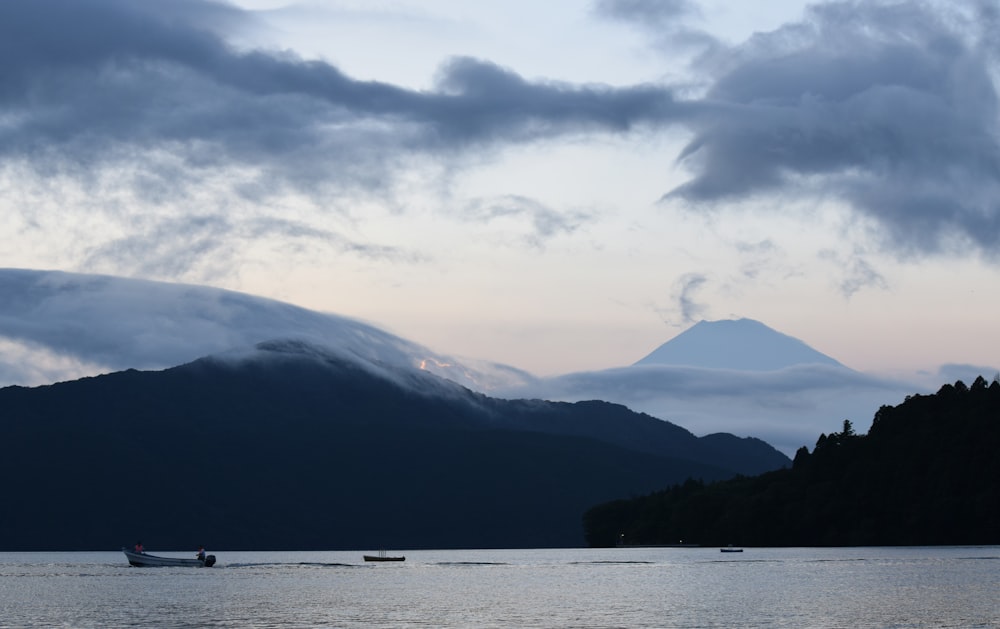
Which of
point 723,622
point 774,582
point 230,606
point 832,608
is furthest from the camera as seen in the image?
point 774,582

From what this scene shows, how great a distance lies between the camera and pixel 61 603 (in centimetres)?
17838

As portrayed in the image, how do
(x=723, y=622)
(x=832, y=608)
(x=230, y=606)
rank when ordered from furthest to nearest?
(x=230, y=606) < (x=832, y=608) < (x=723, y=622)

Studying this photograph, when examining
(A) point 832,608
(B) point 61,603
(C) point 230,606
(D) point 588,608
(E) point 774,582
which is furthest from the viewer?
(E) point 774,582

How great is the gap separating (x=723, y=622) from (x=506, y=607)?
1390 inches

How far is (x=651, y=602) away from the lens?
6506 inches

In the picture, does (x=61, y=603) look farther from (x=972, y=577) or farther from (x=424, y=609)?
(x=972, y=577)

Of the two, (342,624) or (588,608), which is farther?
(588,608)

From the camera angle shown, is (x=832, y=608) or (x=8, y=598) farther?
(x=8, y=598)

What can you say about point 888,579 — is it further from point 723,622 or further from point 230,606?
point 230,606

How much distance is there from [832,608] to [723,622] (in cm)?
1906

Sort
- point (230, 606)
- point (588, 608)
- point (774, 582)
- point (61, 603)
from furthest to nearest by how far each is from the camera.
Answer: point (774, 582) < point (61, 603) < point (230, 606) < point (588, 608)

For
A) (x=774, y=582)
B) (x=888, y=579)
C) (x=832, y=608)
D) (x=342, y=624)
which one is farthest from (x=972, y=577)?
(x=342, y=624)

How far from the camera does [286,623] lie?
451 feet

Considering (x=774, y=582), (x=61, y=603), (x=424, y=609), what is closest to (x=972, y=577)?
(x=774, y=582)
